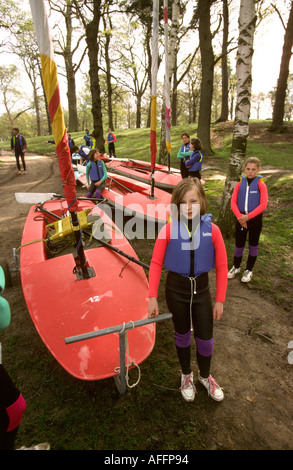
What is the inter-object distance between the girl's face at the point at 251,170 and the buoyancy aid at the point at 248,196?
0.08m

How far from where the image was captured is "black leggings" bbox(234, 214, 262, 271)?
150 inches

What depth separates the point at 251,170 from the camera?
359 centimetres

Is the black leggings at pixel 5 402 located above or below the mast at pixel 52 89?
below

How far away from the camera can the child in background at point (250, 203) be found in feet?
11.9

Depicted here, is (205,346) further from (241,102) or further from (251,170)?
(241,102)

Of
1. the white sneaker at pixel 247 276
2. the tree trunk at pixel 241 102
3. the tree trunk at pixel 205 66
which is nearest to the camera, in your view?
the white sneaker at pixel 247 276

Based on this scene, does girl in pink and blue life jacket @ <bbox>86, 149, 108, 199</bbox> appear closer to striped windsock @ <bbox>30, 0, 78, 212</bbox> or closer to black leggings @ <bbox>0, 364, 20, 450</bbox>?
striped windsock @ <bbox>30, 0, 78, 212</bbox>

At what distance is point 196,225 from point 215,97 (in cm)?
4626

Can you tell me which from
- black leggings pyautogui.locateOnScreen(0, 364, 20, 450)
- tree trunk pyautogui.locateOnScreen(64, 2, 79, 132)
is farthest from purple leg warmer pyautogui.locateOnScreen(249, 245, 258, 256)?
tree trunk pyautogui.locateOnScreen(64, 2, 79, 132)

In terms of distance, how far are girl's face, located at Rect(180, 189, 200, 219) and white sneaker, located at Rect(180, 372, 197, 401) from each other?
1.57 m

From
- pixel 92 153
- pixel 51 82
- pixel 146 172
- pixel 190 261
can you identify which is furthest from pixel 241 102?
pixel 146 172

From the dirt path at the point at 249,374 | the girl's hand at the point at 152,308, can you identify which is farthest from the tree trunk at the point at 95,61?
the girl's hand at the point at 152,308

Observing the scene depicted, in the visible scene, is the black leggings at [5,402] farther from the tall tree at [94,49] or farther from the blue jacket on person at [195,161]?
the tall tree at [94,49]
